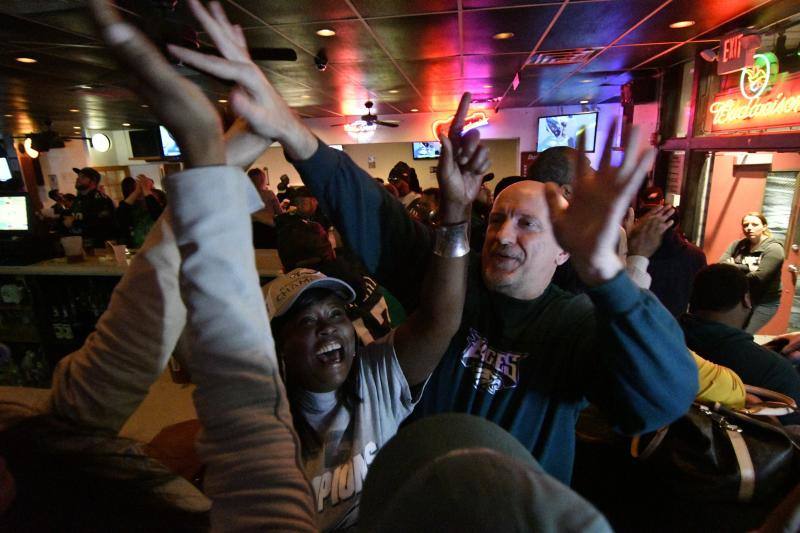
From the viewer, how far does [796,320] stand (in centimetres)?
429

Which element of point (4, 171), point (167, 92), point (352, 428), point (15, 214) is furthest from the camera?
point (4, 171)

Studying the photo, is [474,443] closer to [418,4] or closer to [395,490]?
[395,490]

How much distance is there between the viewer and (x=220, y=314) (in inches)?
22.3

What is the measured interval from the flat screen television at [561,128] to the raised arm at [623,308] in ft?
33.8

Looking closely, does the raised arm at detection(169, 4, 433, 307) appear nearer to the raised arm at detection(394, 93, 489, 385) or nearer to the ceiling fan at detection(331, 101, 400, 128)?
the raised arm at detection(394, 93, 489, 385)

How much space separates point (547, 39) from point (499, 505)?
17.4 feet

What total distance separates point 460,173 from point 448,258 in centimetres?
22

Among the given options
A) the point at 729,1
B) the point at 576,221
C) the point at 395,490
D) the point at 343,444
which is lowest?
the point at 343,444

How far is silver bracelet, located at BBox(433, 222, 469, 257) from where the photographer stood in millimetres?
1004

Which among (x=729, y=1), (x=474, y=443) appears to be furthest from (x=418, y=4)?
(x=474, y=443)

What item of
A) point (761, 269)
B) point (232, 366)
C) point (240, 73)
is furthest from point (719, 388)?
point (761, 269)

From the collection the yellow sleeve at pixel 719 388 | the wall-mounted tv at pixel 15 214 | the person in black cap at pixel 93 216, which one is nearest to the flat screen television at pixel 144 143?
the person in black cap at pixel 93 216

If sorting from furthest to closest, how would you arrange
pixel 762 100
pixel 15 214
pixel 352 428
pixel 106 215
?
pixel 106 215 < pixel 762 100 < pixel 15 214 < pixel 352 428

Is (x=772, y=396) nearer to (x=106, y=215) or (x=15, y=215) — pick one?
(x=15, y=215)
